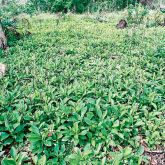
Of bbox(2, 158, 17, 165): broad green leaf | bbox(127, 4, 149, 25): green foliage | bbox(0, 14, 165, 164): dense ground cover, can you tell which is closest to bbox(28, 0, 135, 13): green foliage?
bbox(127, 4, 149, 25): green foliage

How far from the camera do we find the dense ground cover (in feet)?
15.0

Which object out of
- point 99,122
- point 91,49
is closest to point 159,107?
point 99,122

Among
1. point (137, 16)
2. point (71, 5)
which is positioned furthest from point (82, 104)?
point (71, 5)

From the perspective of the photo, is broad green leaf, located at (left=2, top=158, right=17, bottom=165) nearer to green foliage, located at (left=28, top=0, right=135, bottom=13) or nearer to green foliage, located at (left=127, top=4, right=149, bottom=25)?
green foliage, located at (left=127, top=4, right=149, bottom=25)

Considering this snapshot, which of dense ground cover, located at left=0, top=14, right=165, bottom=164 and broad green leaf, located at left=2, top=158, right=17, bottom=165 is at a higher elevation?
broad green leaf, located at left=2, top=158, right=17, bottom=165

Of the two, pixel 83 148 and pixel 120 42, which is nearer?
pixel 83 148

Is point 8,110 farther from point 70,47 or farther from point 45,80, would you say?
point 70,47

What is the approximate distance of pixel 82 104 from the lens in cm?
542

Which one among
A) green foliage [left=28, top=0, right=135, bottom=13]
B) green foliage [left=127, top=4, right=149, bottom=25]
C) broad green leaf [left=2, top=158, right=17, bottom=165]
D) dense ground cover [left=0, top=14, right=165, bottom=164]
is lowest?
green foliage [left=28, top=0, right=135, bottom=13]

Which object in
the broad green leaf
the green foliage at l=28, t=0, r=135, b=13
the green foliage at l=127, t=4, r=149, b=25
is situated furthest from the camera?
the green foliage at l=28, t=0, r=135, b=13

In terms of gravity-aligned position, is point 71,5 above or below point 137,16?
below

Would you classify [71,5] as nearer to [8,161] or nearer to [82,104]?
[82,104]

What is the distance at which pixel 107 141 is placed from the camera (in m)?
4.73

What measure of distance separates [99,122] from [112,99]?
2.70ft
